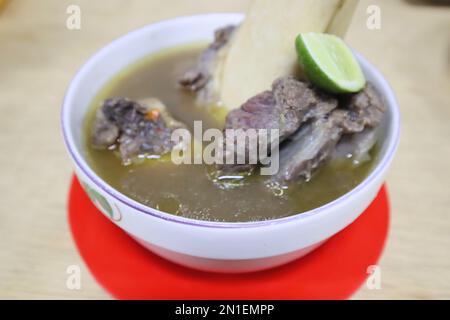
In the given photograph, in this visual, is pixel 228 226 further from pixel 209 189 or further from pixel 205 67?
pixel 205 67

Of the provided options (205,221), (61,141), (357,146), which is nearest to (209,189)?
(205,221)

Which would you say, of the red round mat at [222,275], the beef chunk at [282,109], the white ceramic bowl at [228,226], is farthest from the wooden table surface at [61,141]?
the beef chunk at [282,109]

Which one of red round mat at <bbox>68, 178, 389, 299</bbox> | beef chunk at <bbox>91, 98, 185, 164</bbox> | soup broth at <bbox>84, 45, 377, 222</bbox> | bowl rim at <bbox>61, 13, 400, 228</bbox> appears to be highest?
bowl rim at <bbox>61, 13, 400, 228</bbox>

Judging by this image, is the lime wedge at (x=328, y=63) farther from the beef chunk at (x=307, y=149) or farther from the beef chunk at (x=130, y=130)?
the beef chunk at (x=130, y=130)

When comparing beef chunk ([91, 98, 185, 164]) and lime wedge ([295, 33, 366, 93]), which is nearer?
lime wedge ([295, 33, 366, 93])

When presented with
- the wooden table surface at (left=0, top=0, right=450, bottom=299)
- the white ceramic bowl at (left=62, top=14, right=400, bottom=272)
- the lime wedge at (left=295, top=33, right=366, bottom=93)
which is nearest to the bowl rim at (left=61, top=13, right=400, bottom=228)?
the white ceramic bowl at (left=62, top=14, right=400, bottom=272)

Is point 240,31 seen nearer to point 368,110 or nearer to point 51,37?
point 368,110

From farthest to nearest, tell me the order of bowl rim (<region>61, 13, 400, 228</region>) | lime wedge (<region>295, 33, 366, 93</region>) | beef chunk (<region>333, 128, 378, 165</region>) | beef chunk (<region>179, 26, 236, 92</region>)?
beef chunk (<region>179, 26, 236, 92</region>) → beef chunk (<region>333, 128, 378, 165</region>) → lime wedge (<region>295, 33, 366, 93</region>) → bowl rim (<region>61, 13, 400, 228</region>)

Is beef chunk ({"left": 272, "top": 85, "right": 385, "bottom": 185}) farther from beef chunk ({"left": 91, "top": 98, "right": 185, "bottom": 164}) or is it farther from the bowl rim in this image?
beef chunk ({"left": 91, "top": 98, "right": 185, "bottom": 164})

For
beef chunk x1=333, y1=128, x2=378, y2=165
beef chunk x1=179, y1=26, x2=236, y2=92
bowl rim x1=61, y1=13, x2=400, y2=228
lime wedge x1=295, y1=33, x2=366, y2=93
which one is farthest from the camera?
beef chunk x1=179, y1=26, x2=236, y2=92
